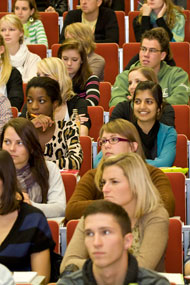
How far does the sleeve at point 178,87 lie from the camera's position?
181 inches

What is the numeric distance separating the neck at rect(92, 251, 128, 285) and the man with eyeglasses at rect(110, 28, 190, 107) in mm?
2464

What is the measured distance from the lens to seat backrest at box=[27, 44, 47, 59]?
5.47 meters

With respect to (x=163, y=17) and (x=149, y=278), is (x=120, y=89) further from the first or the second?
(x=149, y=278)

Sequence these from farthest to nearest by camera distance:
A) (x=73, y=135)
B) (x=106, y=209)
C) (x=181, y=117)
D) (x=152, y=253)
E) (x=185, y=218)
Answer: (x=181, y=117), (x=73, y=135), (x=185, y=218), (x=152, y=253), (x=106, y=209)

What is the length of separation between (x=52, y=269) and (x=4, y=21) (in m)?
2.77

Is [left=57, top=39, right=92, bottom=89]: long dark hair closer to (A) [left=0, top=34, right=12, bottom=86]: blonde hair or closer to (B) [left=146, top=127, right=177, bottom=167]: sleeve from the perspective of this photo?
(A) [left=0, top=34, right=12, bottom=86]: blonde hair

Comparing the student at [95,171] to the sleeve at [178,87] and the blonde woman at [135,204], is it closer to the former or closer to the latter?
the blonde woman at [135,204]

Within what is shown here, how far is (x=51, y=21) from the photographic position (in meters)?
5.97

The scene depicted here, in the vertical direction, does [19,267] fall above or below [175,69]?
below

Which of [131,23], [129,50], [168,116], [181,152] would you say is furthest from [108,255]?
[131,23]

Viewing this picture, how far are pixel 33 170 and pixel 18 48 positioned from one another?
2.21 m

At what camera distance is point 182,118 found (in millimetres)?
4340

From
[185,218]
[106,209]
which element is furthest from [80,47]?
[106,209]

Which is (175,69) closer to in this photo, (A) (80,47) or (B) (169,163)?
(A) (80,47)
